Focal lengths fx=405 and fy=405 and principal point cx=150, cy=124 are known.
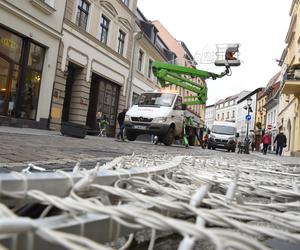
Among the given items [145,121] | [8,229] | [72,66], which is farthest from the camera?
[72,66]

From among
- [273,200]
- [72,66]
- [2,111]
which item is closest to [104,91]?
[72,66]

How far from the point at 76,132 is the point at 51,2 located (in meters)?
6.78

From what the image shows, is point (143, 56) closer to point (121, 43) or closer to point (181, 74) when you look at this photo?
point (121, 43)

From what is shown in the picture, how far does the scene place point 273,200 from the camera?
6.68ft

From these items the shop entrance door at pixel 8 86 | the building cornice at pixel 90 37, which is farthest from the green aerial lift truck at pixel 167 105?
the shop entrance door at pixel 8 86

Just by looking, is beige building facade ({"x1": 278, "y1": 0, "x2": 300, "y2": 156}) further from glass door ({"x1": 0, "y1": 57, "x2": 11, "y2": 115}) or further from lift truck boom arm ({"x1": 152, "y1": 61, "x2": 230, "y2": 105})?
glass door ({"x1": 0, "y1": 57, "x2": 11, "y2": 115})

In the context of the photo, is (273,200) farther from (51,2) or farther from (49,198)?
(51,2)

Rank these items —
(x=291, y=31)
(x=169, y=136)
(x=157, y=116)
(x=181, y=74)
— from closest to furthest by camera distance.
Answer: (x=157, y=116)
(x=169, y=136)
(x=181, y=74)
(x=291, y=31)

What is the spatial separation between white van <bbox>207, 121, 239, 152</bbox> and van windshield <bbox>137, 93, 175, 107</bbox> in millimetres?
11463

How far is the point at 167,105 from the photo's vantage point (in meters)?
16.2

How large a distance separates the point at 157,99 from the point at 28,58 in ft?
17.4

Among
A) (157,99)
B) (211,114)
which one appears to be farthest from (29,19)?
(211,114)

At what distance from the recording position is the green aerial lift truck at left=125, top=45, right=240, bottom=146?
1549cm

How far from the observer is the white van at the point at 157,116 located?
50.4ft
